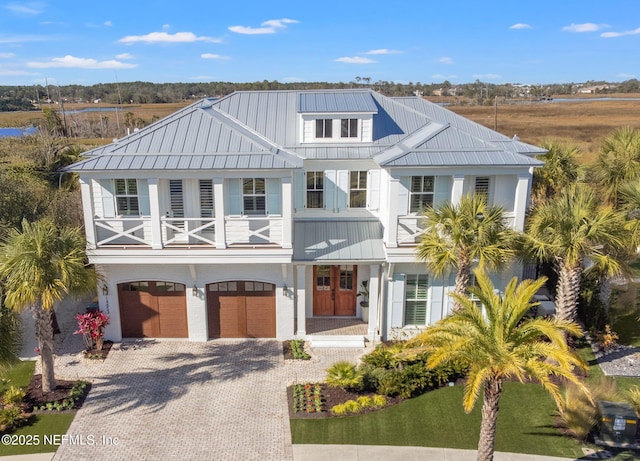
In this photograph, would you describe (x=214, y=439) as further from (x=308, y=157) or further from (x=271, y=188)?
(x=308, y=157)

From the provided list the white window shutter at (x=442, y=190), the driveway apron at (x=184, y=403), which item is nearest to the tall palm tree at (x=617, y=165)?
the white window shutter at (x=442, y=190)

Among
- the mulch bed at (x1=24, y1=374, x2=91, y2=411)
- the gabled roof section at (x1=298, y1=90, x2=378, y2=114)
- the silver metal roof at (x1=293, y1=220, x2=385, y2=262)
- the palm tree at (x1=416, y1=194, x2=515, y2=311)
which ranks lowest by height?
the mulch bed at (x1=24, y1=374, x2=91, y2=411)

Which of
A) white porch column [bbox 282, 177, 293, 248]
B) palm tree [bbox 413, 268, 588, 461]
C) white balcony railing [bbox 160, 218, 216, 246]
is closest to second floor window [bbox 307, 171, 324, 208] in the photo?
white porch column [bbox 282, 177, 293, 248]

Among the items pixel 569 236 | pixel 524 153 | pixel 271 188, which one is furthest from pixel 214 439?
pixel 524 153

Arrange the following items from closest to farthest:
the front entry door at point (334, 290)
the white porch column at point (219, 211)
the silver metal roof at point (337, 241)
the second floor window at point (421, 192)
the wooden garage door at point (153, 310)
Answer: the white porch column at point (219, 211)
the silver metal roof at point (337, 241)
the second floor window at point (421, 192)
the wooden garage door at point (153, 310)
the front entry door at point (334, 290)

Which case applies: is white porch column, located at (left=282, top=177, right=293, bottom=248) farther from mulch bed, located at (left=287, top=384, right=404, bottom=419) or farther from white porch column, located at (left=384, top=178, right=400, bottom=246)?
mulch bed, located at (left=287, top=384, right=404, bottom=419)

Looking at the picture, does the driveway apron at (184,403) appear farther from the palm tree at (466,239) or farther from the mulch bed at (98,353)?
the palm tree at (466,239)

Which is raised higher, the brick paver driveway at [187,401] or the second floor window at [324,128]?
the second floor window at [324,128]
